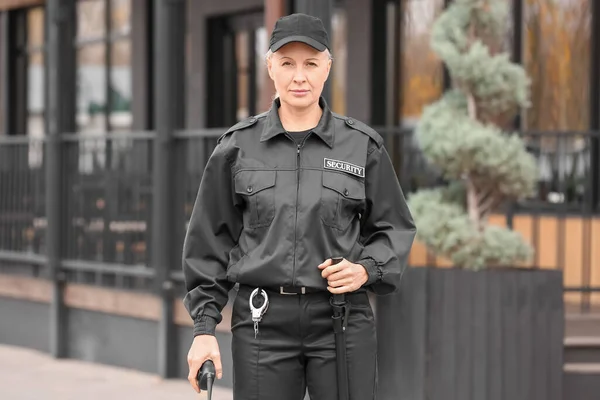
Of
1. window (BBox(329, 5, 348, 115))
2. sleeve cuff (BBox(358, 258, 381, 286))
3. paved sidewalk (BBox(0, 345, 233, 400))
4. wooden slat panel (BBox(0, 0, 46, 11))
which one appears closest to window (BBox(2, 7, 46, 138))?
wooden slat panel (BBox(0, 0, 46, 11))

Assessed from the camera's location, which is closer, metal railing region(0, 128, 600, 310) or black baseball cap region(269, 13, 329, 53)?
black baseball cap region(269, 13, 329, 53)

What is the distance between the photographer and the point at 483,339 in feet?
20.8

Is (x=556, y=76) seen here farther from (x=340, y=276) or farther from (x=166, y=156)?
(x=340, y=276)

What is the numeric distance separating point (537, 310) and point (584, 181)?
256cm

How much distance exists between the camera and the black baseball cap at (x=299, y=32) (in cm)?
365

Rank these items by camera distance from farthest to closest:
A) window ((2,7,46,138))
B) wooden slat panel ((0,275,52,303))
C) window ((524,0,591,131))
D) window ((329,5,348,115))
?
window ((2,7,46,138))
window ((329,5,348,115))
wooden slat panel ((0,275,52,303))
window ((524,0,591,131))

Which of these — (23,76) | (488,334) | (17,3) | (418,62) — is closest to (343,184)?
→ (488,334)

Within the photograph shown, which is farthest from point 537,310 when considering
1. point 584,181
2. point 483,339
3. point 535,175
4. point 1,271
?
point 1,271

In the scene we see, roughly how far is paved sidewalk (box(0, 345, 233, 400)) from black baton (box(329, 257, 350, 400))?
4171 millimetres

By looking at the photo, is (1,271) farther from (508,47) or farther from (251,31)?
(508,47)

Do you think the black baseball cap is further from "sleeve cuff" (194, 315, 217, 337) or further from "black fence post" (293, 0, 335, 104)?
"black fence post" (293, 0, 335, 104)

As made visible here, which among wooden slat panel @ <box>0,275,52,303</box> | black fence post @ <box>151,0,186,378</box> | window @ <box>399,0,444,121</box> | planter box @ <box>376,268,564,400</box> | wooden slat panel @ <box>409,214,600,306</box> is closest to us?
planter box @ <box>376,268,564,400</box>

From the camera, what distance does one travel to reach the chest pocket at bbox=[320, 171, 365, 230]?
373 cm

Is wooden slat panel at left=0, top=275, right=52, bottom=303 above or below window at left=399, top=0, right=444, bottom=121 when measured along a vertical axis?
below
